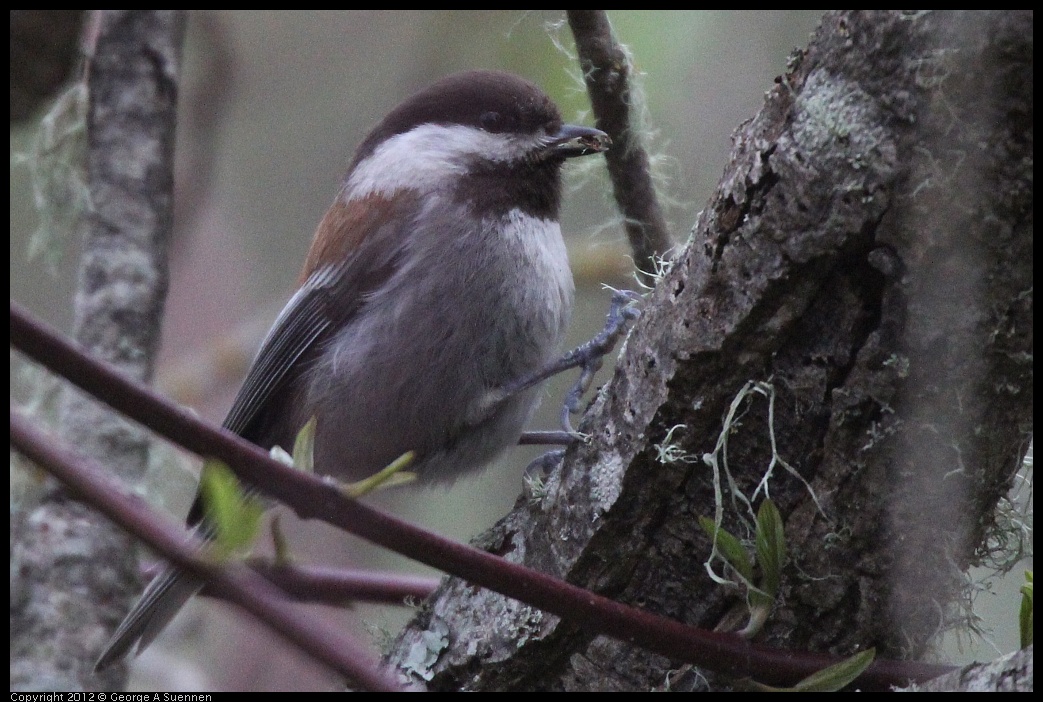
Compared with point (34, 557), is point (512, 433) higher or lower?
higher

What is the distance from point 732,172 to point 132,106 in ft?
7.17

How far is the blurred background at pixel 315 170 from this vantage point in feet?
9.80

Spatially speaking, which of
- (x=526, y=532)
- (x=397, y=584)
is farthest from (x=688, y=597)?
(x=397, y=584)

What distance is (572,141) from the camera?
2545 mm

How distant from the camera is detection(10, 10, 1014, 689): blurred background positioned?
2988 millimetres

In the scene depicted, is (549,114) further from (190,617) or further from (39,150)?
(190,617)

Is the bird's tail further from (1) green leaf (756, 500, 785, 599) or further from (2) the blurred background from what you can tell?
(1) green leaf (756, 500, 785, 599)

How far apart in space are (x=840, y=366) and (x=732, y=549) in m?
0.30

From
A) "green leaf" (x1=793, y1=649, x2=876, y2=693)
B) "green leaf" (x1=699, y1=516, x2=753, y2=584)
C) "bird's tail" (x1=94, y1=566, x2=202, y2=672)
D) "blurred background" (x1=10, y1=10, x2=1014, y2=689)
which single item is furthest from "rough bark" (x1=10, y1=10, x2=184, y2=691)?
"green leaf" (x1=793, y1=649, x2=876, y2=693)

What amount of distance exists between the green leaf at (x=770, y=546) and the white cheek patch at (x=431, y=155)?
1.52m

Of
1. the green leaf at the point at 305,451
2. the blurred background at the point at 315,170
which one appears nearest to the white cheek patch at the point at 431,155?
the blurred background at the point at 315,170

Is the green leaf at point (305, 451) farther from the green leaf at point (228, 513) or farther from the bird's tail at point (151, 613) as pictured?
the bird's tail at point (151, 613)

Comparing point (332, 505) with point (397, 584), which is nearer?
point (332, 505)

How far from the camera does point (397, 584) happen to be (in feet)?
6.97
